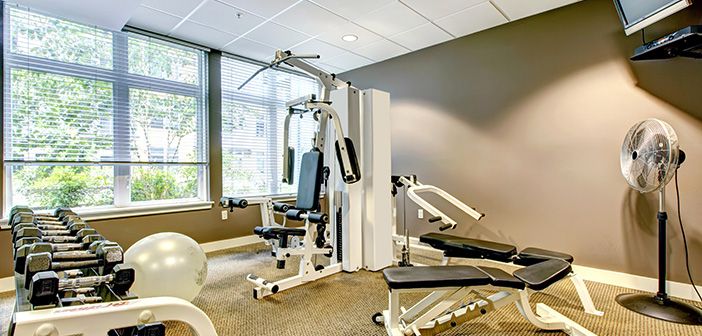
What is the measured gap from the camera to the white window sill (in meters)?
2.87

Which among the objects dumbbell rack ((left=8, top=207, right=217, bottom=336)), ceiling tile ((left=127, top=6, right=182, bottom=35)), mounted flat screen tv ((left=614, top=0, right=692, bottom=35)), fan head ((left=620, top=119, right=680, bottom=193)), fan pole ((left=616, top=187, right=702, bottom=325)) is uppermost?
ceiling tile ((left=127, top=6, right=182, bottom=35))

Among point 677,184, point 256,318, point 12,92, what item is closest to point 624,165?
point 677,184

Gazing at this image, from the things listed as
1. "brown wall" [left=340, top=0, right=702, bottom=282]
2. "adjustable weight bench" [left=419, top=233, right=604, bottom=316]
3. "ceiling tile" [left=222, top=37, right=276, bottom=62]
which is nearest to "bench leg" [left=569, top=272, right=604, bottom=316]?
"adjustable weight bench" [left=419, top=233, right=604, bottom=316]

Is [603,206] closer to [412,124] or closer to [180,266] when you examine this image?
[412,124]

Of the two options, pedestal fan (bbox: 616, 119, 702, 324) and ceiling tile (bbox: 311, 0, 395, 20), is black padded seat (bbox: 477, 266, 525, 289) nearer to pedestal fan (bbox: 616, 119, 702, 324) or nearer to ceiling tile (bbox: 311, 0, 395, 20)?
pedestal fan (bbox: 616, 119, 702, 324)

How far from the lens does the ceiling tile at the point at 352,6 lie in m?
2.79

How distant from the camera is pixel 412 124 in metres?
4.07

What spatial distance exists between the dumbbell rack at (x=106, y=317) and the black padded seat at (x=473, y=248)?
83.9 inches

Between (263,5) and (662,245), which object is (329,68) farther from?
(662,245)

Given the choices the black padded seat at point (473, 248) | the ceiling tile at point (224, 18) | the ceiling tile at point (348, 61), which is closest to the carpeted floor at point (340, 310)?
the black padded seat at point (473, 248)

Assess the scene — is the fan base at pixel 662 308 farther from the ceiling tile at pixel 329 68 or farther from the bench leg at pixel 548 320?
the ceiling tile at pixel 329 68

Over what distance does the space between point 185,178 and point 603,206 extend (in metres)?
4.10

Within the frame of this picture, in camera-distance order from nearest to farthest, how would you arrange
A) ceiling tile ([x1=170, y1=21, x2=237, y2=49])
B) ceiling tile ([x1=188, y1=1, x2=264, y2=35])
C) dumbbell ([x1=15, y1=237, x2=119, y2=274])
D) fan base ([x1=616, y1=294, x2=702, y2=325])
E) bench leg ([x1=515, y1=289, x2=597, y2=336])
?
1. dumbbell ([x1=15, y1=237, x2=119, y2=274])
2. bench leg ([x1=515, y1=289, x2=597, y2=336])
3. fan base ([x1=616, y1=294, x2=702, y2=325])
4. ceiling tile ([x1=188, y1=1, x2=264, y2=35])
5. ceiling tile ([x1=170, y1=21, x2=237, y2=49])

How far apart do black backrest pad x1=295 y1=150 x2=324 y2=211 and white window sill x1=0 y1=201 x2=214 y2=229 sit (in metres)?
1.44
